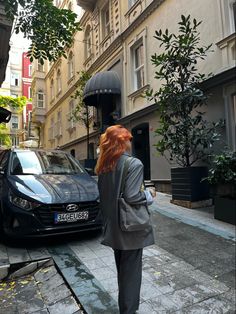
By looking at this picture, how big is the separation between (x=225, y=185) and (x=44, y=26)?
5.03 metres

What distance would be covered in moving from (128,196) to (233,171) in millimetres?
4273

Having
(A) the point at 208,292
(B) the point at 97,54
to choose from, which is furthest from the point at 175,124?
(B) the point at 97,54

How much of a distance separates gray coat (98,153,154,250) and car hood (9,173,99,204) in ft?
6.98

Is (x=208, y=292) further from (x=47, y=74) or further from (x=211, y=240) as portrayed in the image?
(x=47, y=74)

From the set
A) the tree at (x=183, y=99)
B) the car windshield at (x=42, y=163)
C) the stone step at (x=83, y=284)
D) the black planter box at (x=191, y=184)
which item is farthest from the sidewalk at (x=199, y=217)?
the stone step at (x=83, y=284)

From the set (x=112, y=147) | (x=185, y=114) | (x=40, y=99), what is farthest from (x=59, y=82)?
(x=112, y=147)

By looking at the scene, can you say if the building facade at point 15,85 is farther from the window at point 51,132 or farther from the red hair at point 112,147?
the red hair at point 112,147

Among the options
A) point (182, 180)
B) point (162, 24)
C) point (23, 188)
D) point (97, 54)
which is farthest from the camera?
point (97, 54)

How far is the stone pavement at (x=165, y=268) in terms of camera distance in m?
3.12

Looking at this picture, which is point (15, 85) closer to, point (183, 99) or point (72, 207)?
point (183, 99)

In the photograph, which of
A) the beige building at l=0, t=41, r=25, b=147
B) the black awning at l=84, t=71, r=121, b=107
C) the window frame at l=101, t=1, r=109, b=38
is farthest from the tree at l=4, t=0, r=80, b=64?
the beige building at l=0, t=41, r=25, b=147

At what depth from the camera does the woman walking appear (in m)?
2.57

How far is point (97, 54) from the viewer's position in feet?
54.3

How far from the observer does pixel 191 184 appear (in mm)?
7457
